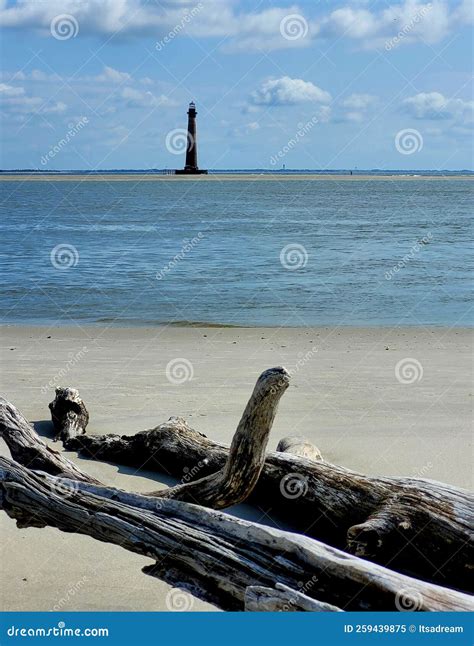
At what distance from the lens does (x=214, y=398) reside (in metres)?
9.30

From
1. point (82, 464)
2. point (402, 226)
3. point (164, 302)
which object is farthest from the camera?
point (402, 226)

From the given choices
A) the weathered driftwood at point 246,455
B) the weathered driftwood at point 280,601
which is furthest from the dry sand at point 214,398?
the weathered driftwood at point 280,601

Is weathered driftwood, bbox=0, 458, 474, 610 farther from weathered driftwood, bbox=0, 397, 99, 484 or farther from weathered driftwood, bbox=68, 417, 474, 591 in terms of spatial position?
weathered driftwood, bbox=68, 417, 474, 591

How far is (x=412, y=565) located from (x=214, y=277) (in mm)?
18300

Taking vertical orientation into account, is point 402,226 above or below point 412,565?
above

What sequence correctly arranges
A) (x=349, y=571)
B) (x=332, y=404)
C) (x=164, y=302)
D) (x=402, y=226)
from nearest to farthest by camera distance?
(x=349, y=571) < (x=332, y=404) < (x=164, y=302) < (x=402, y=226)

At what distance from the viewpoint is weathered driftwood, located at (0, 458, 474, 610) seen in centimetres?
409

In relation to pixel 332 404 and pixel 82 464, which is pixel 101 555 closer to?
pixel 82 464

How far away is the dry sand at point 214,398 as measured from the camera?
5238 millimetres

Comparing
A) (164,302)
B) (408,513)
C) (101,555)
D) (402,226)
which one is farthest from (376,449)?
(402,226)

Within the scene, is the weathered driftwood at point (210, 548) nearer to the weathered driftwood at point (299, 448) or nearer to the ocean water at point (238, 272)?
the weathered driftwood at point (299, 448)

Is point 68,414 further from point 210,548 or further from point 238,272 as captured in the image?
point 238,272

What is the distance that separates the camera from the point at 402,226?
141 ft

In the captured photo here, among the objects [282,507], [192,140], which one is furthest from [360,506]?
[192,140]
